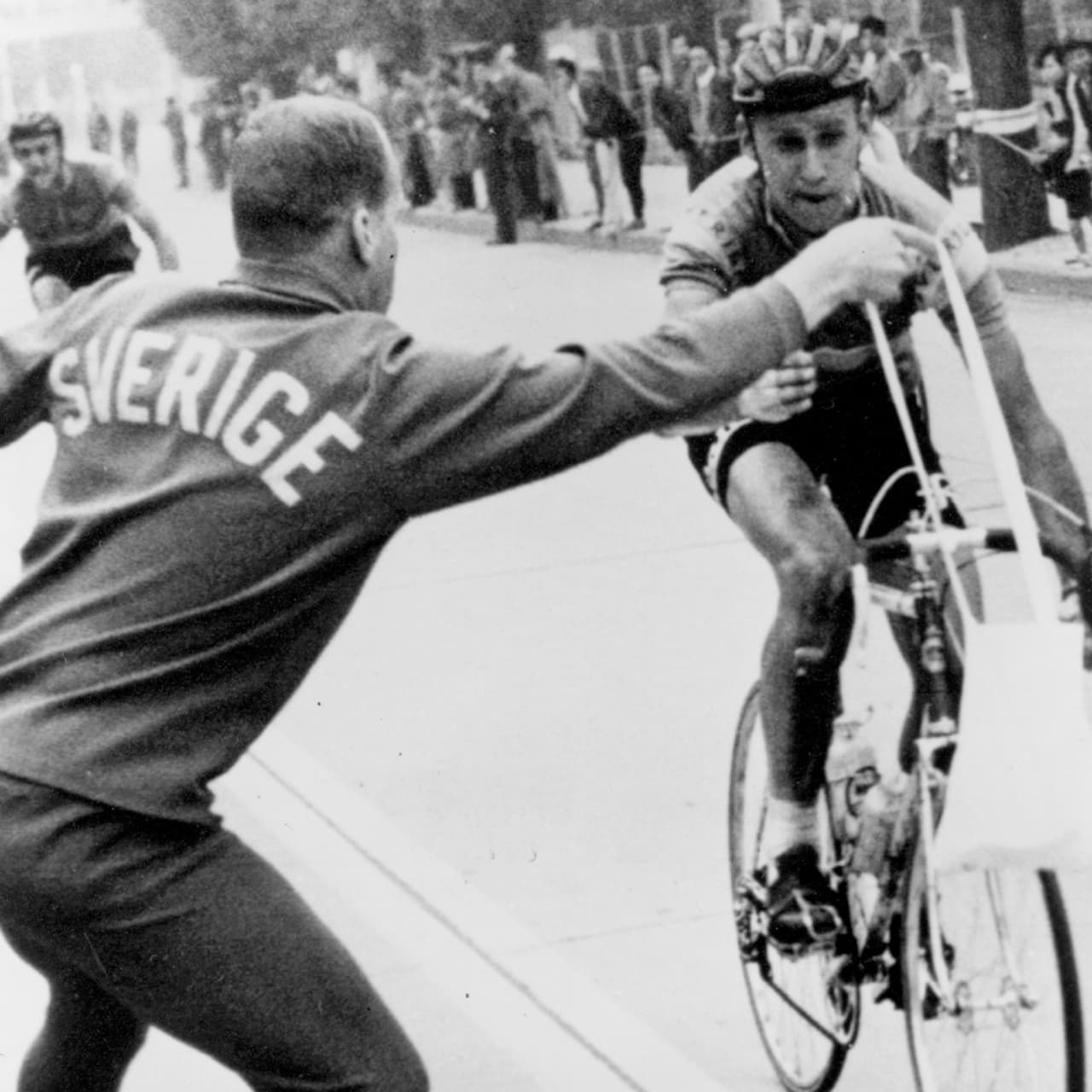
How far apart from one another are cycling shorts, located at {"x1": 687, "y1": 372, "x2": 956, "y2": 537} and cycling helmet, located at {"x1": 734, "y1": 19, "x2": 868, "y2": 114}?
52 cm

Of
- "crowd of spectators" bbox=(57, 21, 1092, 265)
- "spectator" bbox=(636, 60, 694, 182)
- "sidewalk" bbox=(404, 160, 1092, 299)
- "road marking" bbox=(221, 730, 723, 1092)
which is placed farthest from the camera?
"spectator" bbox=(636, 60, 694, 182)

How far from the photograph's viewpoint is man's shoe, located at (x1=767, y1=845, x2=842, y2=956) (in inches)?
183

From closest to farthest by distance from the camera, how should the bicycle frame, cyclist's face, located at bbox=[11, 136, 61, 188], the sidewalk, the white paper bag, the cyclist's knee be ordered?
the white paper bag → the bicycle frame → the cyclist's knee → cyclist's face, located at bbox=[11, 136, 61, 188] → the sidewalk

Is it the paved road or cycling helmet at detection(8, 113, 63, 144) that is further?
cycling helmet at detection(8, 113, 63, 144)

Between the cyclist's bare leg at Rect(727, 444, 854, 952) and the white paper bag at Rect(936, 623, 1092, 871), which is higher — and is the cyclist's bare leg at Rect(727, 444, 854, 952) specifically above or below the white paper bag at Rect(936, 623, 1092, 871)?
below

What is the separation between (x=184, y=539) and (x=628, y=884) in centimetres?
345

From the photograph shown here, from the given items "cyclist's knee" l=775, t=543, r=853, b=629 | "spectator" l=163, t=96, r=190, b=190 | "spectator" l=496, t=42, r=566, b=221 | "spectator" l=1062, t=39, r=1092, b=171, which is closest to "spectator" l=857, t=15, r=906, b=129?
"spectator" l=1062, t=39, r=1092, b=171

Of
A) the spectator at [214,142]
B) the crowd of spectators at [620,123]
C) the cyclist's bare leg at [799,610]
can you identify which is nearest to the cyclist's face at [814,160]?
the cyclist's bare leg at [799,610]

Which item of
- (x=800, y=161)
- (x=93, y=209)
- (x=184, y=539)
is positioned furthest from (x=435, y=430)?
(x=93, y=209)

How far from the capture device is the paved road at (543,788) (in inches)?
218

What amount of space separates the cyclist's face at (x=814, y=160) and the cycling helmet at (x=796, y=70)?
0.02m

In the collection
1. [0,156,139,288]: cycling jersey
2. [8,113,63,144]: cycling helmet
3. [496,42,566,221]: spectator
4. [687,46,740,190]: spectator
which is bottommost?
[496,42,566,221]: spectator

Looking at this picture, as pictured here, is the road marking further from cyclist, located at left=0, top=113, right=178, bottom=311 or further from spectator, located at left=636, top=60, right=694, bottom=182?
spectator, located at left=636, top=60, right=694, bottom=182

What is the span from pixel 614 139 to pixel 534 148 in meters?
3.46
